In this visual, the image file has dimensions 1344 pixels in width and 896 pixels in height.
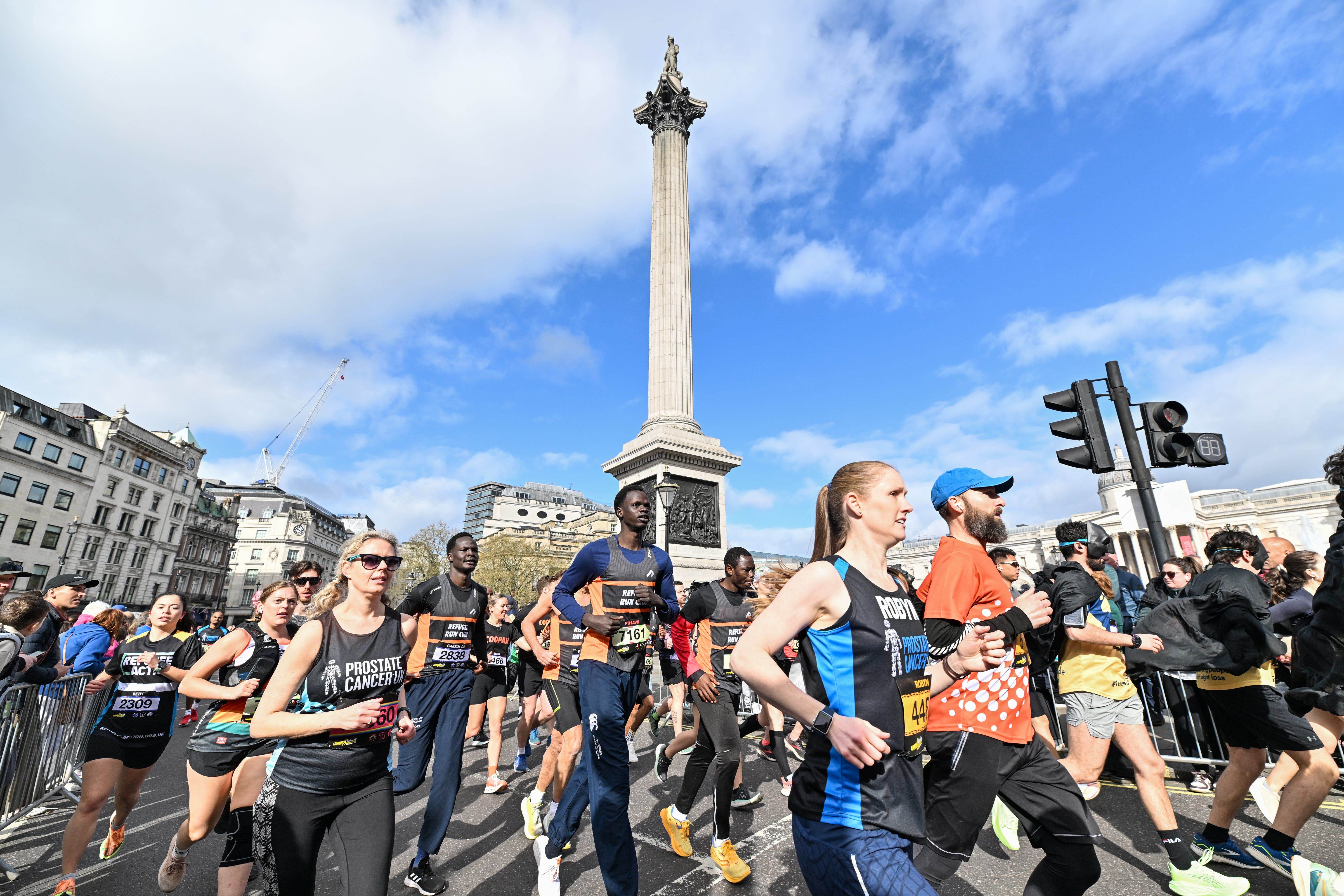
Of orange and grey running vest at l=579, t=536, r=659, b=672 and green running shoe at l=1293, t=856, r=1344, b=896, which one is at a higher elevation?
orange and grey running vest at l=579, t=536, r=659, b=672

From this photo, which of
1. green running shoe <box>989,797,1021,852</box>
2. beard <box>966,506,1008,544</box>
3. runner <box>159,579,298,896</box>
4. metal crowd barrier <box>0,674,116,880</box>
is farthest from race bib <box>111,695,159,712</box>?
green running shoe <box>989,797,1021,852</box>

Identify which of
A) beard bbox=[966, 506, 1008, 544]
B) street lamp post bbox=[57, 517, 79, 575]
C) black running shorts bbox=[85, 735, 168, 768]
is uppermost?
street lamp post bbox=[57, 517, 79, 575]

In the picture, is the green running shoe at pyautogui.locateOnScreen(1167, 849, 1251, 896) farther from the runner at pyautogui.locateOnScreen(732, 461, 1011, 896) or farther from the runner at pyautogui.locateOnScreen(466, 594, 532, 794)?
the runner at pyautogui.locateOnScreen(466, 594, 532, 794)

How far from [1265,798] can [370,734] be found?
6080mm

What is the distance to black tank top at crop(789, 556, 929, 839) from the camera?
205cm

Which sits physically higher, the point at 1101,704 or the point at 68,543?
the point at 68,543

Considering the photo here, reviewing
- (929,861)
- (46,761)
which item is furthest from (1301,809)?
(46,761)

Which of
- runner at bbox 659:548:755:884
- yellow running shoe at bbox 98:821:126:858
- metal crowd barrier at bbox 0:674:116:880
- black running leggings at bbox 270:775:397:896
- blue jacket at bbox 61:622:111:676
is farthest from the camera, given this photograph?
blue jacket at bbox 61:622:111:676

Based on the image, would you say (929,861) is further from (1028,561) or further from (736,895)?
(1028,561)

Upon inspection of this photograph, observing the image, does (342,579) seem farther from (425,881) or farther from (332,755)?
(425,881)

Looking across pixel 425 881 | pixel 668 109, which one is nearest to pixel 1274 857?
pixel 425 881

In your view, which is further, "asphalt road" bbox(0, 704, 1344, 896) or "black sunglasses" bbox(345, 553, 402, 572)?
"asphalt road" bbox(0, 704, 1344, 896)

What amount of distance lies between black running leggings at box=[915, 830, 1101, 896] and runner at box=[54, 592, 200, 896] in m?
5.16

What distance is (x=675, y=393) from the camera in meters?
21.0
